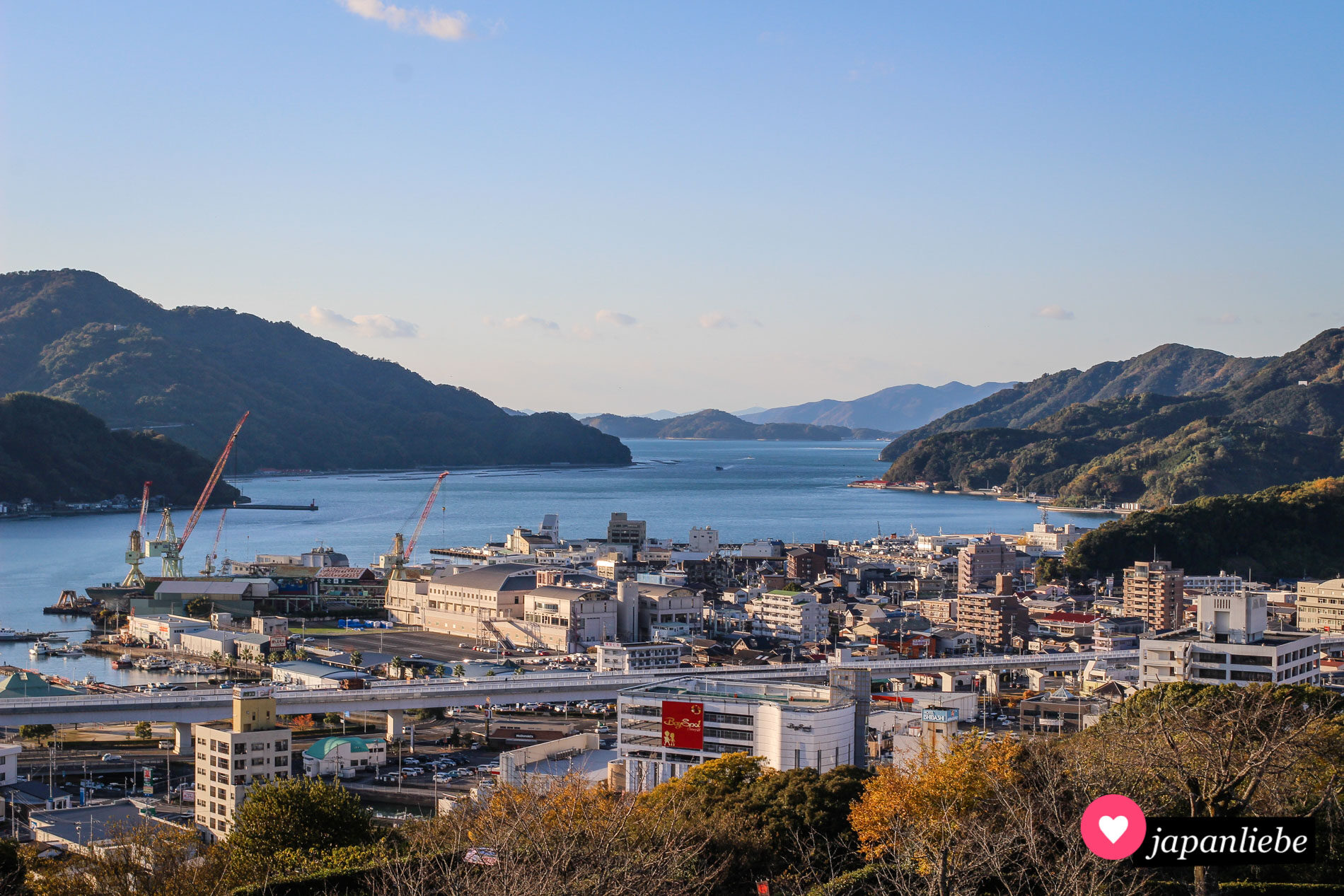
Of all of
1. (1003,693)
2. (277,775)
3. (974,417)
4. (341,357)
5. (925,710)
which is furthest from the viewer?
(974,417)

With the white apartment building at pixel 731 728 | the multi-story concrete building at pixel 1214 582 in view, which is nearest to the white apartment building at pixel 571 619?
the white apartment building at pixel 731 728

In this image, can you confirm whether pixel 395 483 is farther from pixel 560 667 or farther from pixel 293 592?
pixel 560 667

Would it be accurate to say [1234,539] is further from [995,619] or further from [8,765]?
[8,765]

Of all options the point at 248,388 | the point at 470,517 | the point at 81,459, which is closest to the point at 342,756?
the point at 470,517

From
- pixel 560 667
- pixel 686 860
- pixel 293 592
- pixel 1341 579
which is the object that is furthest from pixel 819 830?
pixel 293 592

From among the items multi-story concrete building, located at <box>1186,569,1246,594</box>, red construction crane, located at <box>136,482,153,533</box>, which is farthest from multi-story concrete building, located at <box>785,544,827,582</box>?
red construction crane, located at <box>136,482,153,533</box>

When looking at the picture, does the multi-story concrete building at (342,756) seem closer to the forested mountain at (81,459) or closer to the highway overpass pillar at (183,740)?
the highway overpass pillar at (183,740)
